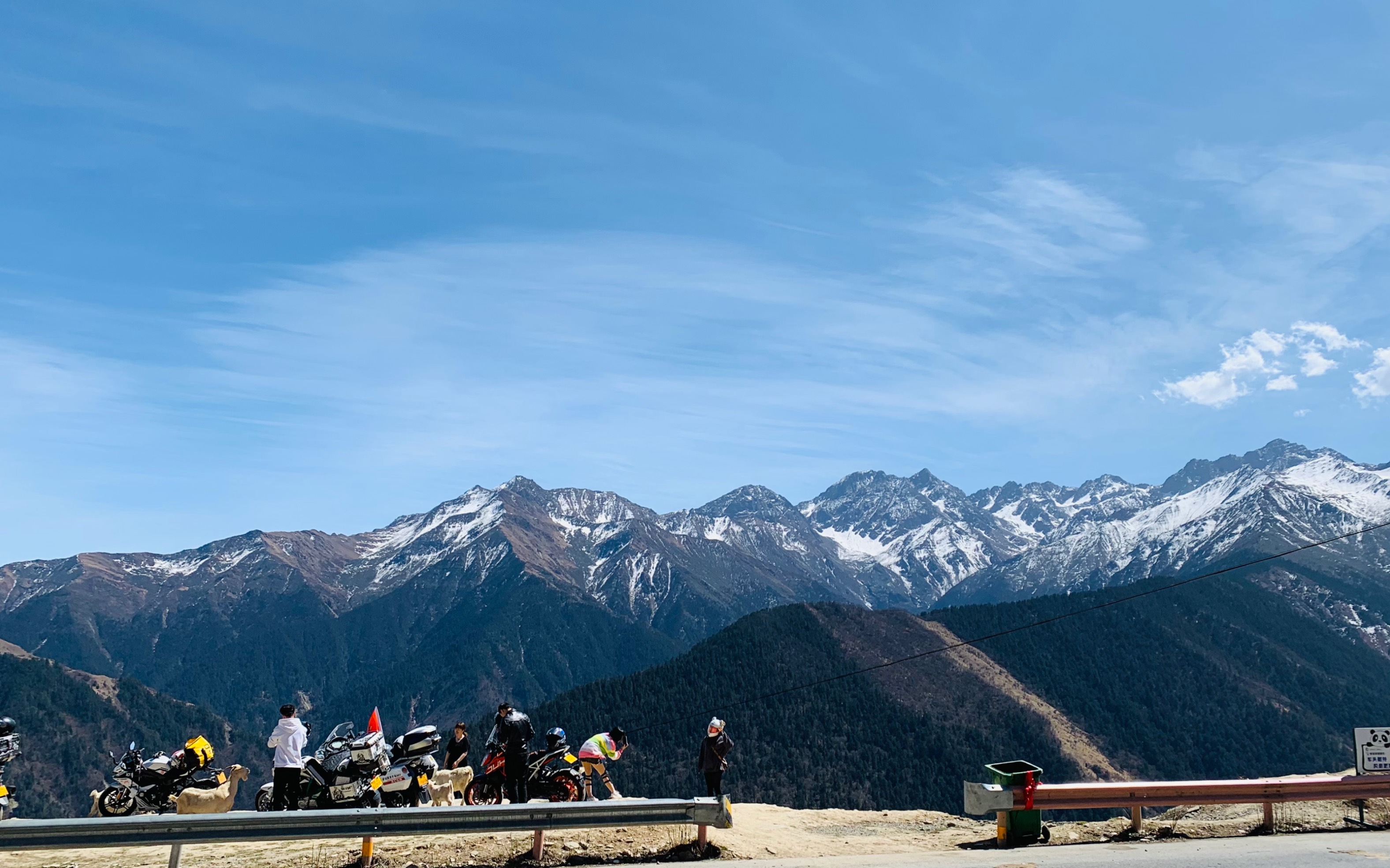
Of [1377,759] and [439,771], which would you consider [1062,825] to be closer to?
[1377,759]

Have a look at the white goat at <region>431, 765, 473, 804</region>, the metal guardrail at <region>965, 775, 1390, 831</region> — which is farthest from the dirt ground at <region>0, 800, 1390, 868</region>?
the white goat at <region>431, 765, 473, 804</region>

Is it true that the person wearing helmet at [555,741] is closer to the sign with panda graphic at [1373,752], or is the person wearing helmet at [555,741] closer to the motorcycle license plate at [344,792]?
the motorcycle license plate at [344,792]

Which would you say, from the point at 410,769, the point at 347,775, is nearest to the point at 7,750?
the point at 347,775

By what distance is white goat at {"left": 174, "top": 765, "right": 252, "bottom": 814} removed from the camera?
824 inches

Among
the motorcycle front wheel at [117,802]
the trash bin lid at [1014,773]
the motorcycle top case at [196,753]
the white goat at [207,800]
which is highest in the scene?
the motorcycle top case at [196,753]

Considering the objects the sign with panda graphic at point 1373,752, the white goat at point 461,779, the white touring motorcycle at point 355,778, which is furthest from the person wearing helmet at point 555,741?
the sign with panda graphic at point 1373,752

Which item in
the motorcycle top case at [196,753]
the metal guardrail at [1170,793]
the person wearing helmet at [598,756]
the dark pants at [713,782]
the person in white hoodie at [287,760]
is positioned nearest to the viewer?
the person in white hoodie at [287,760]

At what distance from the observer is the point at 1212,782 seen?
2220 cm

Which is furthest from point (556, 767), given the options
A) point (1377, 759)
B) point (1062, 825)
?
point (1377, 759)

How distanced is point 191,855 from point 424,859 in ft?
16.6

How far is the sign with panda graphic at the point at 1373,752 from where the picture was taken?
23.0m

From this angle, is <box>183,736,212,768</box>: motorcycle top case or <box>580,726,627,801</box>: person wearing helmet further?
<box>183,736,212,768</box>: motorcycle top case

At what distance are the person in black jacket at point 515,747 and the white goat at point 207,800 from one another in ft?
17.9

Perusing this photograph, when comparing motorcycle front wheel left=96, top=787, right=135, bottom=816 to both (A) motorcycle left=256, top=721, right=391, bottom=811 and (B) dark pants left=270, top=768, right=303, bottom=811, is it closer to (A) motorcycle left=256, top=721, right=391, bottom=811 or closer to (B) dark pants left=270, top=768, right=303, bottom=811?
(A) motorcycle left=256, top=721, right=391, bottom=811
